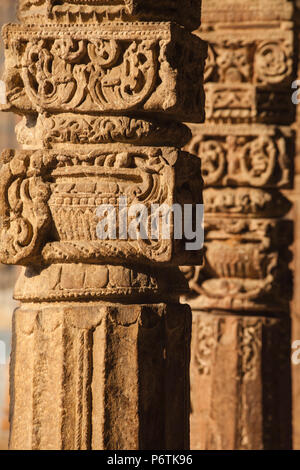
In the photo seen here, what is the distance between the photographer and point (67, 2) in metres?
4.66

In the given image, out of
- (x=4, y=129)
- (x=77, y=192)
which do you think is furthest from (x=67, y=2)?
(x=4, y=129)

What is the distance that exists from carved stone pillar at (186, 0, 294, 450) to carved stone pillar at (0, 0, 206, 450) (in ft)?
9.18

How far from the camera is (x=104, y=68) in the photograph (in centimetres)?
461

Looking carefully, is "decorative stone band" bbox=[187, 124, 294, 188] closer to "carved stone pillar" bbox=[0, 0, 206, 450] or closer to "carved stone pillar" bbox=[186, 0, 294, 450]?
"carved stone pillar" bbox=[186, 0, 294, 450]

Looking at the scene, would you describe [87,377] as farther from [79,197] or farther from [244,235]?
[244,235]

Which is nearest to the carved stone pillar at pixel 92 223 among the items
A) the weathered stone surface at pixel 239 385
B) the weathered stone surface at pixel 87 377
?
the weathered stone surface at pixel 87 377

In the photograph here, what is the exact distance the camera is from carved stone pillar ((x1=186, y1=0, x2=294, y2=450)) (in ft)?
24.5

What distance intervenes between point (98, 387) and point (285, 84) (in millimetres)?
3459

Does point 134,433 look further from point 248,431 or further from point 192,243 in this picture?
point 248,431

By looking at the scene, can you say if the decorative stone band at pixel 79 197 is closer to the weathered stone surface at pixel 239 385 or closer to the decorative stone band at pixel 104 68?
the decorative stone band at pixel 104 68

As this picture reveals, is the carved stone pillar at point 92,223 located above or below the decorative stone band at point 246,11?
below

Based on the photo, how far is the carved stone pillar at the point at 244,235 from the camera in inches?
294

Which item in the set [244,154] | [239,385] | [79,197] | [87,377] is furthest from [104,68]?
[239,385]

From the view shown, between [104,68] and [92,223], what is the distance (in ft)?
1.82
